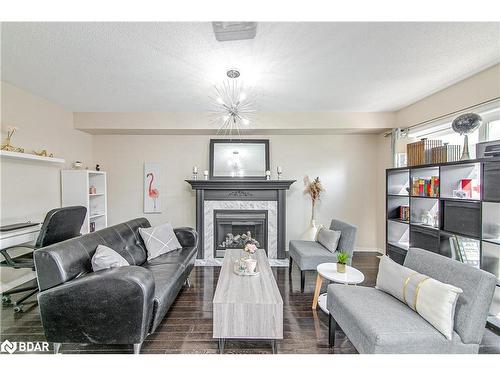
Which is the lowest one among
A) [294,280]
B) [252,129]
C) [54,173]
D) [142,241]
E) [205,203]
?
[294,280]

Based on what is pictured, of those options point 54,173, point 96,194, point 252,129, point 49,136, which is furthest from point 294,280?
point 49,136

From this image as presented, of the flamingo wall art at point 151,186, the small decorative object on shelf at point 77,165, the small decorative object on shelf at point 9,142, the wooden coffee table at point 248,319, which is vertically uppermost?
the small decorative object on shelf at point 9,142

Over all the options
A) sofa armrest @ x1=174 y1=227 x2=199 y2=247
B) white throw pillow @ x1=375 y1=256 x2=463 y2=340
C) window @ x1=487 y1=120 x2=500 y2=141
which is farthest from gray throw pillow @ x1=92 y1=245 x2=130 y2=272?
window @ x1=487 y1=120 x2=500 y2=141

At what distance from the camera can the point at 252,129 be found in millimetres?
3920

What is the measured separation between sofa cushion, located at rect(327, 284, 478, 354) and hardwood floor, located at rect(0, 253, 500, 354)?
0.45m

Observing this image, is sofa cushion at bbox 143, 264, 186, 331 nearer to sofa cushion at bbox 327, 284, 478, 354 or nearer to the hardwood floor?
the hardwood floor

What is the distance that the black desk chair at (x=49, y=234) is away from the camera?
2299 millimetres

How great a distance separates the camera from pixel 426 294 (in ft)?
4.54

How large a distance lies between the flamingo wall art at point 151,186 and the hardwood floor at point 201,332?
6.84 ft

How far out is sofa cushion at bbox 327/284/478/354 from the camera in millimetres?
1225

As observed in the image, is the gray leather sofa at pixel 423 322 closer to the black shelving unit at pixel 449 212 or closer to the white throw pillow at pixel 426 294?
the white throw pillow at pixel 426 294

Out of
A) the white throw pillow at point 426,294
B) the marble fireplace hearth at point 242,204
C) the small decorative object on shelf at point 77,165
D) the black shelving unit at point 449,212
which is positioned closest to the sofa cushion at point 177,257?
the marble fireplace hearth at point 242,204
